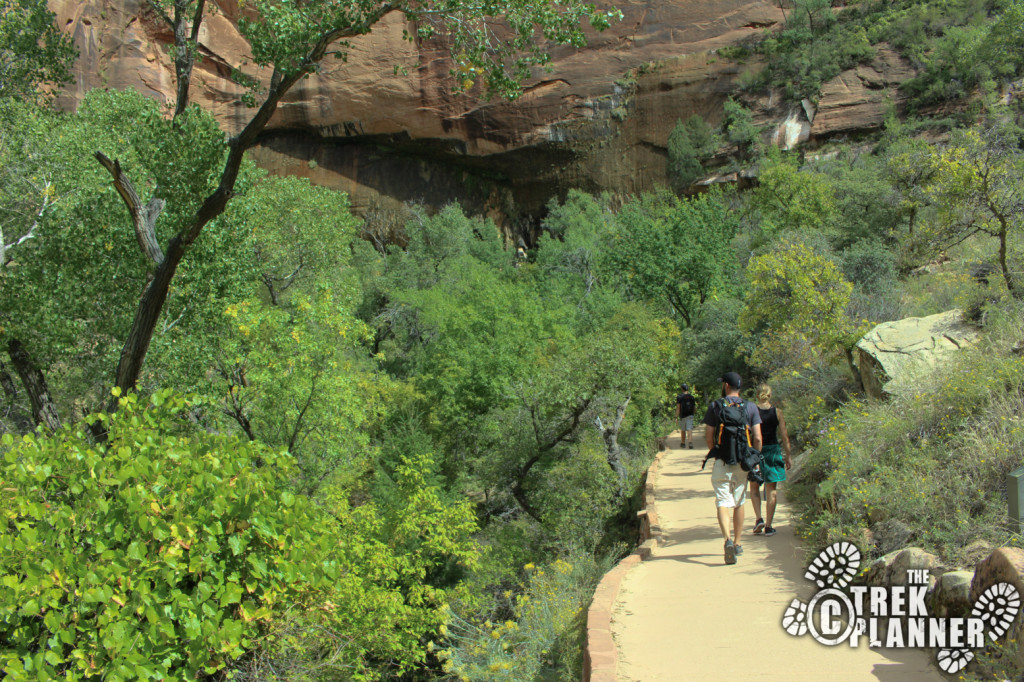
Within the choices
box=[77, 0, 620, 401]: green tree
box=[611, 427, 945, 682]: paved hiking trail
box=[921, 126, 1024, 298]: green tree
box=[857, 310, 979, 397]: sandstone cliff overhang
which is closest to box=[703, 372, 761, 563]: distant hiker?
box=[611, 427, 945, 682]: paved hiking trail

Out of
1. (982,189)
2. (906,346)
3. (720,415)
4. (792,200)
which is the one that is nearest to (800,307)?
(906,346)

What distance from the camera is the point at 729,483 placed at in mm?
6770

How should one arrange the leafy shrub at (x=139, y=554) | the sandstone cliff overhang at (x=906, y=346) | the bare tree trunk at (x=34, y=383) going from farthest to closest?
the sandstone cliff overhang at (x=906, y=346) → the bare tree trunk at (x=34, y=383) → the leafy shrub at (x=139, y=554)

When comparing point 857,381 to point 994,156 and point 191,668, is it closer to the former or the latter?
point 994,156

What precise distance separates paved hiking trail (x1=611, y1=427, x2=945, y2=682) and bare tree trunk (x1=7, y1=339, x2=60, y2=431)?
712 centimetres

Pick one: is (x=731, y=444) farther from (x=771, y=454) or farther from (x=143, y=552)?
(x=143, y=552)

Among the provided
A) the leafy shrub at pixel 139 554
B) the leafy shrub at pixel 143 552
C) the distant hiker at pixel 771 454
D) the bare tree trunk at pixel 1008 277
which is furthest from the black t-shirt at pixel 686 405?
the leafy shrub at pixel 139 554

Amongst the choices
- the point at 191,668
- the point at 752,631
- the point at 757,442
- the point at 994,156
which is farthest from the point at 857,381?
the point at 191,668

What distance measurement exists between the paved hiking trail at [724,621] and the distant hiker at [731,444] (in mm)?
451

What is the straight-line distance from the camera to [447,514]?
42.8 feet

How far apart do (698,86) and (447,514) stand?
1317 inches

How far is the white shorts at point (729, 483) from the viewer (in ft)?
22.1

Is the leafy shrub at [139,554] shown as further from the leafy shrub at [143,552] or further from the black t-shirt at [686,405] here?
the black t-shirt at [686,405]

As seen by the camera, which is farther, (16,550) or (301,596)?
(301,596)
